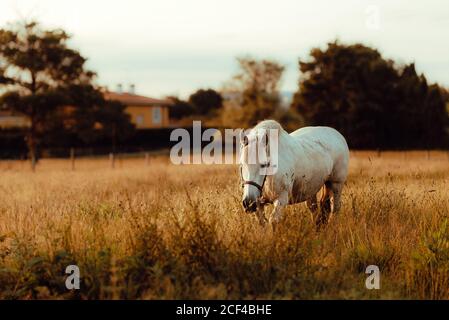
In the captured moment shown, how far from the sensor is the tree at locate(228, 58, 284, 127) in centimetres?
4791

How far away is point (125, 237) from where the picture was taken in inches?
221

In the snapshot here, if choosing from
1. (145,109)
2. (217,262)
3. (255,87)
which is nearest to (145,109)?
(145,109)

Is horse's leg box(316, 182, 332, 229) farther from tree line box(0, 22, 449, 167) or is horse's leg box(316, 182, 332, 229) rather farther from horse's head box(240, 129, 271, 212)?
tree line box(0, 22, 449, 167)

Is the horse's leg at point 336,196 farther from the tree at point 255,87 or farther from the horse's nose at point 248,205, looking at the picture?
the tree at point 255,87

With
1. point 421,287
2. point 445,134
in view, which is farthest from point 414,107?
point 421,287

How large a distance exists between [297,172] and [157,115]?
183 ft

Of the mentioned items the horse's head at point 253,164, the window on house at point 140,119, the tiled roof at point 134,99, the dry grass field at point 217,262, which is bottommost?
the dry grass field at point 217,262

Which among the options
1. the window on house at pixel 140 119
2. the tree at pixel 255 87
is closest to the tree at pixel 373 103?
the tree at pixel 255 87

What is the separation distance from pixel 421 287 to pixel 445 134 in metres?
37.8

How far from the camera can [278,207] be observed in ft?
21.5

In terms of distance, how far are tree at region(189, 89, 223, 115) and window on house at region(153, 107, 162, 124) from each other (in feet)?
40.2

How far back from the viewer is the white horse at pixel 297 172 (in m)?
6.21
